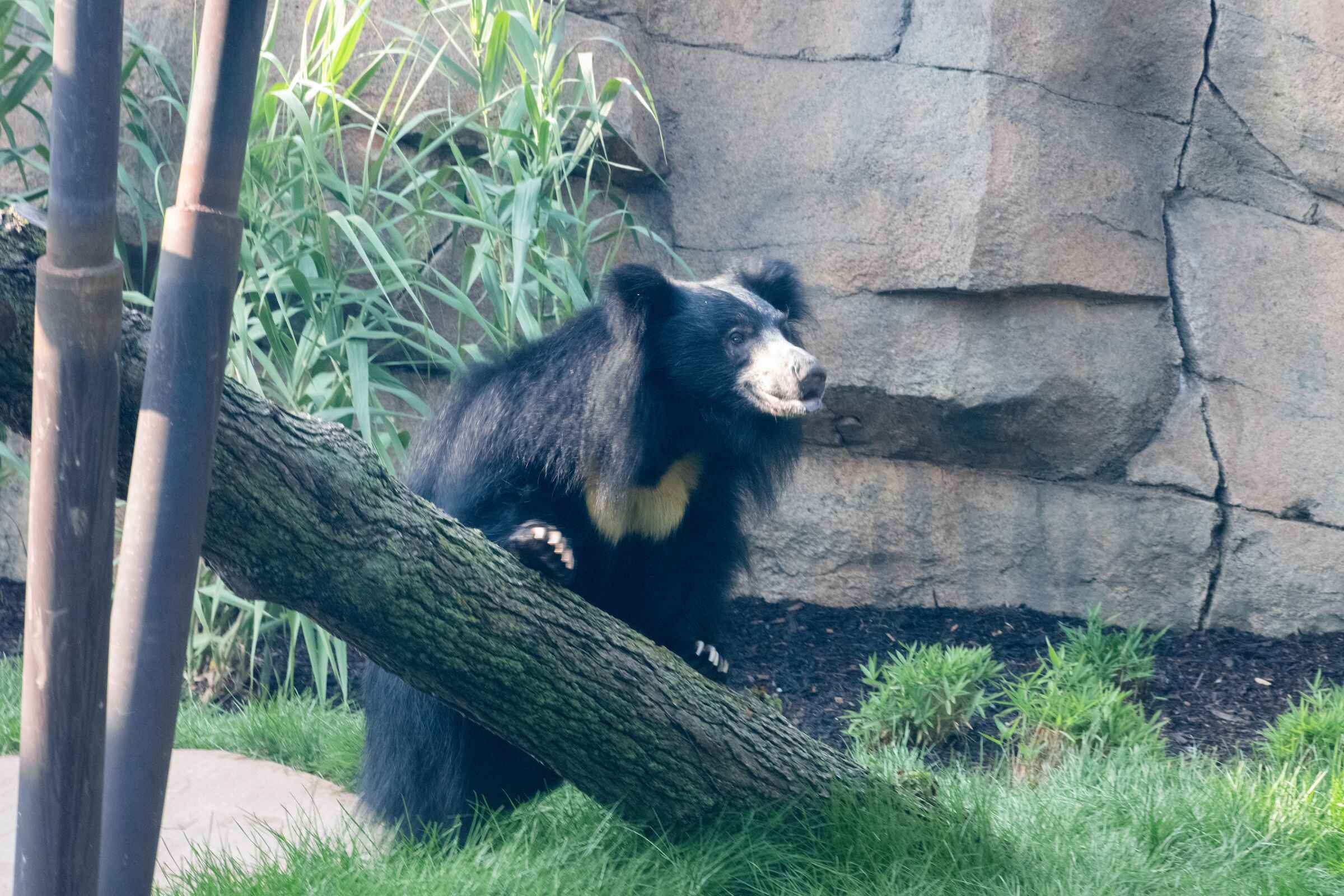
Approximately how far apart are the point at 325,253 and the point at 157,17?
1.50 metres

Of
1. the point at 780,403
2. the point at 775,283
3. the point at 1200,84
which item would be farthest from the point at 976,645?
the point at 1200,84

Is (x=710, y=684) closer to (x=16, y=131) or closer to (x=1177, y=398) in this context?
(x=1177, y=398)

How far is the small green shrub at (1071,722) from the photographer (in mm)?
3680

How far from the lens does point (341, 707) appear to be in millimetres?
4039

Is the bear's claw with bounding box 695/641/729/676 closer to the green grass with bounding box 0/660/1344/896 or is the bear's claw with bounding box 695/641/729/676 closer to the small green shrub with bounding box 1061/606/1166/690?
the green grass with bounding box 0/660/1344/896

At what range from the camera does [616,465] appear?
9.26ft

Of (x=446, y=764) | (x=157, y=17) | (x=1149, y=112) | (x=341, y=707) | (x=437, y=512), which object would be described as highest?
(x=1149, y=112)

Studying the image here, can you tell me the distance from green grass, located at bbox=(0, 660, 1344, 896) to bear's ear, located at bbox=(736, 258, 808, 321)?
133 centimetres

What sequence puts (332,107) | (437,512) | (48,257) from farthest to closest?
1. (332,107)
2. (437,512)
3. (48,257)

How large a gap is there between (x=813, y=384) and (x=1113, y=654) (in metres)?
1.98

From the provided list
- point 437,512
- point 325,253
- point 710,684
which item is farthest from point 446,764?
point 325,253

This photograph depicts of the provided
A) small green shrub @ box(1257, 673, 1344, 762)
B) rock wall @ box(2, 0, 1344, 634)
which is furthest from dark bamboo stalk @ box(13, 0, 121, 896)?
rock wall @ box(2, 0, 1344, 634)

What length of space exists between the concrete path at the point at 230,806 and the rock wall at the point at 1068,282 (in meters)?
2.37

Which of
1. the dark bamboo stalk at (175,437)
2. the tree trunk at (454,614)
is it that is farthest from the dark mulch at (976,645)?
the dark bamboo stalk at (175,437)
